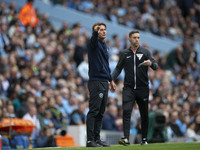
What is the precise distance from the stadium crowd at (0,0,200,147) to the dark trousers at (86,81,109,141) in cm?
331

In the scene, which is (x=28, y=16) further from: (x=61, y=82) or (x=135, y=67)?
(x=135, y=67)

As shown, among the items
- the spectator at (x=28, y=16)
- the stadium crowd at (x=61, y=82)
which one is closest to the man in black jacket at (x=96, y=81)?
the stadium crowd at (x=61, y=82)

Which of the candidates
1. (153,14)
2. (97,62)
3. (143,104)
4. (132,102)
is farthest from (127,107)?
(153,14)

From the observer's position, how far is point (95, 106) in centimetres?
922

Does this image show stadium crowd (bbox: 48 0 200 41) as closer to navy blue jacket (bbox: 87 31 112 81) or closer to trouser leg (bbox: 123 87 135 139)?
trouser leg (bbox: 123 87 135 139)

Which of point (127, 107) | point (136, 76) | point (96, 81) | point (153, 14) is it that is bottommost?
point (127, 107)

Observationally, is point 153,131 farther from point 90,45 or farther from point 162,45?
point 162,45

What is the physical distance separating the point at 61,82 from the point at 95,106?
676 cm

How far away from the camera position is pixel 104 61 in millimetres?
9430

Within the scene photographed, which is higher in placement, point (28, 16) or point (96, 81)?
point (28, 16)

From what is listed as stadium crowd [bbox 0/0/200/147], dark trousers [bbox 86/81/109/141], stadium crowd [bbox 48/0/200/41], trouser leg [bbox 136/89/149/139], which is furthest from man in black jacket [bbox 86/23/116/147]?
stadium crowd [bbox 48/0/200/41]

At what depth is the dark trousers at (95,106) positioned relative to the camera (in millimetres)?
9188

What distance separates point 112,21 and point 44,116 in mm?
9944

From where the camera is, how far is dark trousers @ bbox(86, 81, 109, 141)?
919cm
